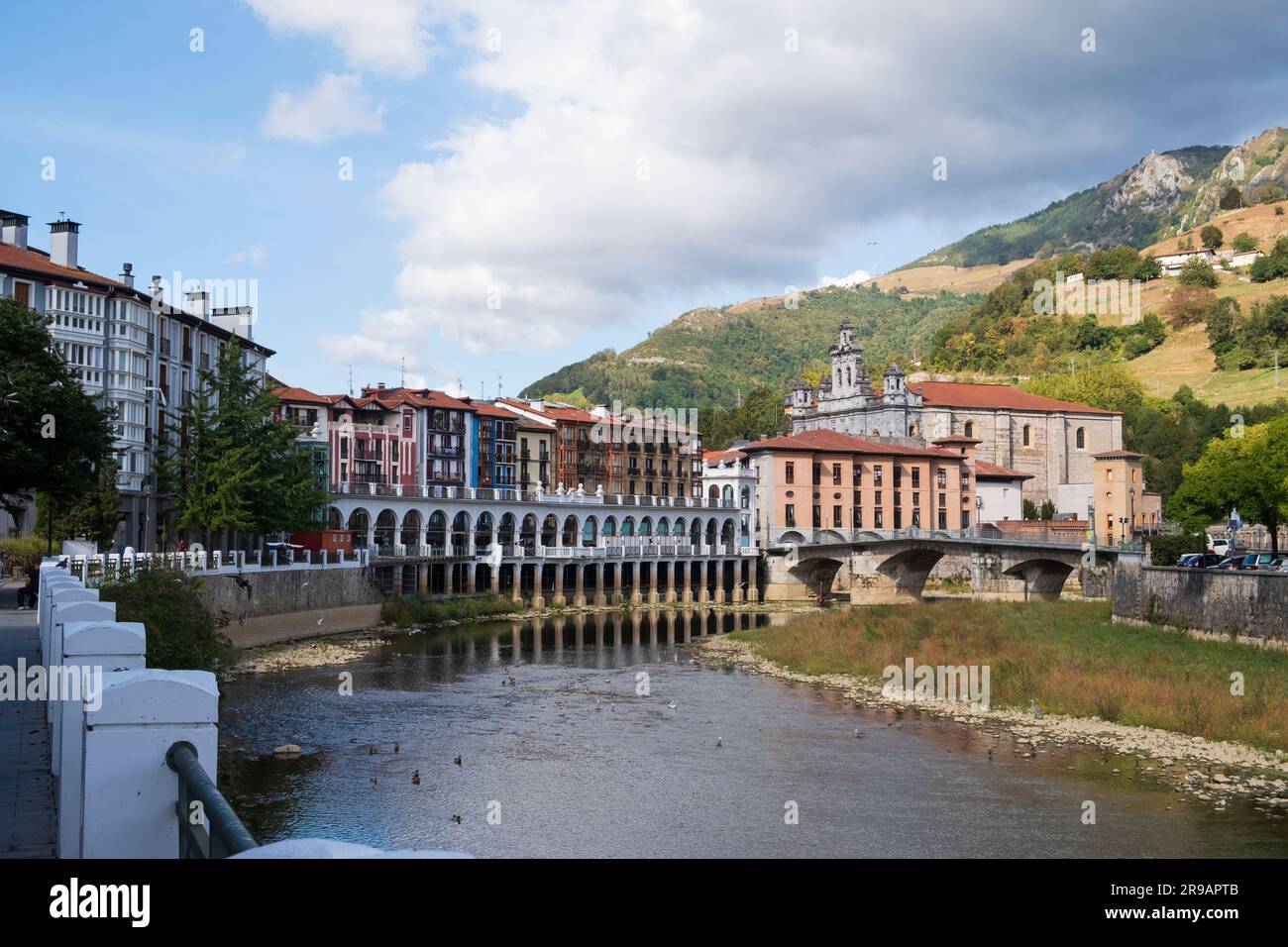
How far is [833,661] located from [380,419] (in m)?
59.8

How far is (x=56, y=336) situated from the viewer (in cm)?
6309

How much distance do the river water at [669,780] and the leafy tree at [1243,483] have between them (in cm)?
4399

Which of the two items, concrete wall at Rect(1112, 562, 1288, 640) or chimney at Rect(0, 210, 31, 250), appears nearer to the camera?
concrete wall at Rect(1112, 562, 1288, 640)

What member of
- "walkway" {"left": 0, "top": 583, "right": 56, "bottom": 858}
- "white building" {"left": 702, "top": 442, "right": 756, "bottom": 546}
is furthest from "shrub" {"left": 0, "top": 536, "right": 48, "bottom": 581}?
"white building" {"left": 702, "top": 442, "right": 756, "bottom": 546}

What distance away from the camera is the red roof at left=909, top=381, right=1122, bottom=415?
13575cm

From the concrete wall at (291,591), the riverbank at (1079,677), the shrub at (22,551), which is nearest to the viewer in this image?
the riverbank at (1079,677)

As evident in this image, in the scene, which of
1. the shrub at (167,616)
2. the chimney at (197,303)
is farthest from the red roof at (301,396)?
the shrub at (167,616)

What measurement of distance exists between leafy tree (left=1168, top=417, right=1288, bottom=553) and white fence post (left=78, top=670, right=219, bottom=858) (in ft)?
254

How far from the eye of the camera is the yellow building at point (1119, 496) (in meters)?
119

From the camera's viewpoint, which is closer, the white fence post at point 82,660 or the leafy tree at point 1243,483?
the white fence post at point 82,660

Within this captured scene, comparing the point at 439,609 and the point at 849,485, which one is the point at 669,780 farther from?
the point at 849,485

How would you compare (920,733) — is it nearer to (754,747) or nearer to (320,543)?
(754,747)

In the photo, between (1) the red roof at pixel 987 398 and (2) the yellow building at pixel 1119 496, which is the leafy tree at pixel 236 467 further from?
(1) the red roof at pixel 987 398

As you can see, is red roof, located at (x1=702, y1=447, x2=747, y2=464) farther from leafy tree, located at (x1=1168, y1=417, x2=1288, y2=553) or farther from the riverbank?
the riverbank
